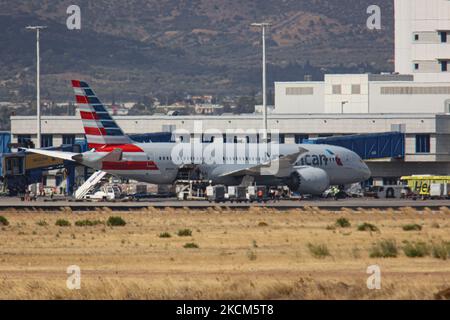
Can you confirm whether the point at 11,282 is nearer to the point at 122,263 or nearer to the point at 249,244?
the point at 122,263

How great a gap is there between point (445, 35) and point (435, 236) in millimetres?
97120

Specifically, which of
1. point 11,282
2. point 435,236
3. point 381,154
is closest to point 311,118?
point 381,154

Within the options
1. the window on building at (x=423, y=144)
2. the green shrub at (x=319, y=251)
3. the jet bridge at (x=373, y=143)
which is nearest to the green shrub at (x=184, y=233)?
the green shrub at (x=319, y=251)

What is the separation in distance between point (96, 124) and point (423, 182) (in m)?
29.8

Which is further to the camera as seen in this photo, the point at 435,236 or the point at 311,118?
the point at 311,118

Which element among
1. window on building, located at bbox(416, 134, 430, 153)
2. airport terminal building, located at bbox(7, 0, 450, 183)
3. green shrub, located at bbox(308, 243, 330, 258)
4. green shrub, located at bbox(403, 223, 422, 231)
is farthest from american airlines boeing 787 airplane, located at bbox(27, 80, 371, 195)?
green shrub, located at bbox(308, 243, 330, 258)

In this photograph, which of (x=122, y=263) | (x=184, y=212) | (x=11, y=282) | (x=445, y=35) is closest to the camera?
(x=11, y=282)

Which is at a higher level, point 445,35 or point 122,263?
point 445,35

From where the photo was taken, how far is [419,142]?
12912 centimetres

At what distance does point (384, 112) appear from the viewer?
148 meters

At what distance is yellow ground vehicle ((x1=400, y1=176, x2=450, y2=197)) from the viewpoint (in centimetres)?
11429

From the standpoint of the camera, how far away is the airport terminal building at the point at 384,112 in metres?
130

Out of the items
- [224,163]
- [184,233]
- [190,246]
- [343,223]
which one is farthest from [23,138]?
[190,246]

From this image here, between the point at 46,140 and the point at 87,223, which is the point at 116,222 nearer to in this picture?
the point at 87,223
